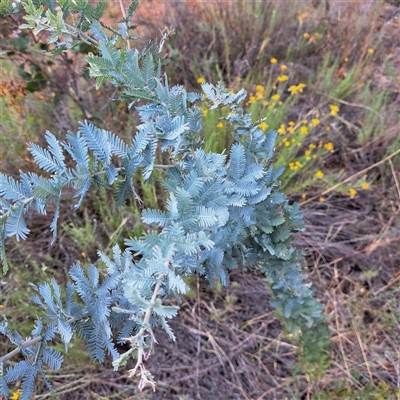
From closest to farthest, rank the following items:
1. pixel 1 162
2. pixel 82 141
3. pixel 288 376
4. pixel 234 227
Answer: pixel 82 141 → pixel 234 227 → pixel 288 376 → pixel 1 162

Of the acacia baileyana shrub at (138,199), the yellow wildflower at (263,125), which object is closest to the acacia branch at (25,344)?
the acacia baileyana shrub at (138,199)

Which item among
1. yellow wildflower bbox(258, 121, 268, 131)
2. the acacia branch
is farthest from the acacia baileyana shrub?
yellow wildflower bbox(258, 121, 268, 131)

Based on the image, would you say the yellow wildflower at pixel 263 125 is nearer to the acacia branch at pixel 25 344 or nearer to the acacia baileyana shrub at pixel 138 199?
the acacia baileyana shrub at pixel 138 199

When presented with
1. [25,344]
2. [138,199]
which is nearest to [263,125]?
[138,199]

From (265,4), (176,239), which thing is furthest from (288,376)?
(265,4)

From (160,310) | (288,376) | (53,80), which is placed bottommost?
(288,376)

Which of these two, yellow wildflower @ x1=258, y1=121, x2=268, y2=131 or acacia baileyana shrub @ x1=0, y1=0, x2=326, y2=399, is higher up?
acacia baileyana shrub @ x1=0, y1=0, x2=326, y2=399

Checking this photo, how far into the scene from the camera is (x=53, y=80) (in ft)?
6.27

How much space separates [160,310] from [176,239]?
0.11 metres

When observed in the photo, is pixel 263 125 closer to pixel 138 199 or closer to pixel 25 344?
pixel 138 199

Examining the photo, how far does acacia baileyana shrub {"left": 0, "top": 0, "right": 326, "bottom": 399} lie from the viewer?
0.55m

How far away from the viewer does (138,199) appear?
70 centimetres

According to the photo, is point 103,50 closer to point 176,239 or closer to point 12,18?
point 176,239

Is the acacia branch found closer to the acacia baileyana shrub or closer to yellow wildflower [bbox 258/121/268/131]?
the acacia baileyana shrub
